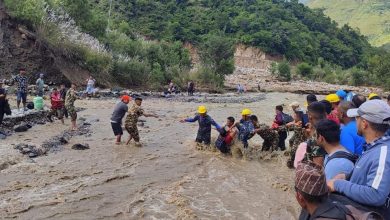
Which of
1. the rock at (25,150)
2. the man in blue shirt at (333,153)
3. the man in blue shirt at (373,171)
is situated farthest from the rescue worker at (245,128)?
the man in blue shirt at (373,171)

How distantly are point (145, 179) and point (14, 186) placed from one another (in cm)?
267

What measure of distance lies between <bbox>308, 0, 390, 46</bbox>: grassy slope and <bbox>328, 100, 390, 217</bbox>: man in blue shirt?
150 m

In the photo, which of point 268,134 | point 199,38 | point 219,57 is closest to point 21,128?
point 268,134

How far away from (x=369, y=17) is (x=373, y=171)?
18768 centimetres

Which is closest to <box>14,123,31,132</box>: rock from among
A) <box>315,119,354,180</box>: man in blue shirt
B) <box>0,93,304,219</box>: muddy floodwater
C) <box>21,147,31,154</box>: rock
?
<box>0,93,304,219</box>: muddy floodwater

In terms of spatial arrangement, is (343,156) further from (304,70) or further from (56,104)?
(304,70)

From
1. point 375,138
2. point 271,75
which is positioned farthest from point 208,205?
point 271,75

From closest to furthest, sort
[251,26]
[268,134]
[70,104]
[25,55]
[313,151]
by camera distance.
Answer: [313,151]
[268,134]
[70,104]
[25,55]
[251,26]

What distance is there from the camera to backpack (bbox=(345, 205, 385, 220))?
2822 mm

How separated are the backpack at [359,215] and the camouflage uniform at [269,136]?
28.6ft

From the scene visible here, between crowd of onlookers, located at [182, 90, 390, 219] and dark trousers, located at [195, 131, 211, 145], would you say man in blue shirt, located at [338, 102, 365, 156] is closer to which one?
crowd of onlookers, located at [182, 90, 390, 219]

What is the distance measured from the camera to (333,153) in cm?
381

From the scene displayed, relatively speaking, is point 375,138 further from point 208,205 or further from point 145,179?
point 145,179

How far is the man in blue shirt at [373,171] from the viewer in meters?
3.04
